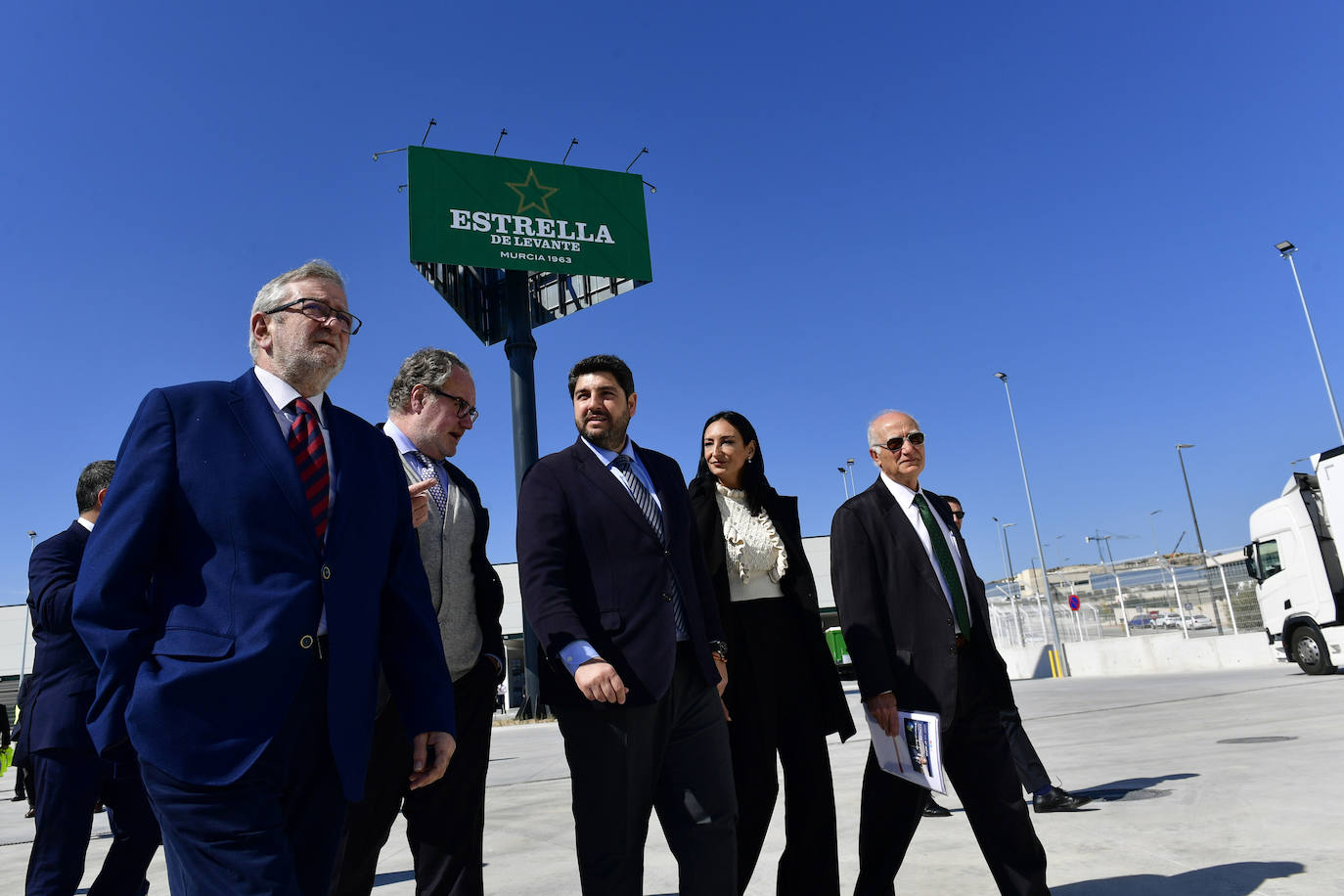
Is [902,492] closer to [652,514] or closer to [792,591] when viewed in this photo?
[792,591]

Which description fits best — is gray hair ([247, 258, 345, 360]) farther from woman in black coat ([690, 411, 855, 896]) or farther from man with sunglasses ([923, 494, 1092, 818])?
man with sunglasses ([923, 494, 1092, 818])

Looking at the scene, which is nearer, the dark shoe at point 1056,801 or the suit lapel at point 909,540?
the suit lapel at point 909,540

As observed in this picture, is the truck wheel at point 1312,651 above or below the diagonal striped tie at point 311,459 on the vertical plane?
below

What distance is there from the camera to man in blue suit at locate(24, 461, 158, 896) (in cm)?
311

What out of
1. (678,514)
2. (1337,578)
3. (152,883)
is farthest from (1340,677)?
(152,883)

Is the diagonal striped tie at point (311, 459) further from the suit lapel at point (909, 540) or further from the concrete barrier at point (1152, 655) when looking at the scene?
the concrete barrier at point (1152, 655)

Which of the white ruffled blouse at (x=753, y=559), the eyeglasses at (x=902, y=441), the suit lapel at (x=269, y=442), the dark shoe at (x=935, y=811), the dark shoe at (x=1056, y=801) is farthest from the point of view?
the dark shoe at (x=935, y=811)

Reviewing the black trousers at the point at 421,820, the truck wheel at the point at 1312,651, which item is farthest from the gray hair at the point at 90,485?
the truck wheel at the point at 1312,651

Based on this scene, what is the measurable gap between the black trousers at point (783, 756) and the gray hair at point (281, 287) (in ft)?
6.29

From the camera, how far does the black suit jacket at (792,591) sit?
3201mm

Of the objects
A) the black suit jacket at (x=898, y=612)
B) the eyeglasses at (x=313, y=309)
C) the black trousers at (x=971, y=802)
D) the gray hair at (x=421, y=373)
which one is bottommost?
the black trousers at (x=971, y=802)

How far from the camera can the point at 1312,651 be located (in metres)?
13.7

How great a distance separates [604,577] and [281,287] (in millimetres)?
1204

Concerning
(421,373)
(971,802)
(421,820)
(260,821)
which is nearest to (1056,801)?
(971,802)
